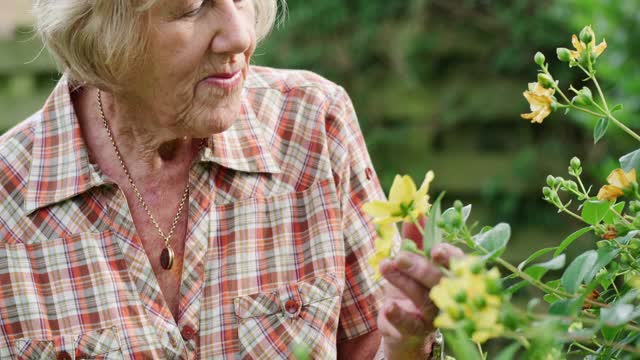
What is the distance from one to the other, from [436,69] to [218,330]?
2640 millimetres

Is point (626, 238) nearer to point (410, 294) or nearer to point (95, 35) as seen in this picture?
point (410, 294)

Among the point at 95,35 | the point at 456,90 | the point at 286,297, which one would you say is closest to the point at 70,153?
the point at 95,35

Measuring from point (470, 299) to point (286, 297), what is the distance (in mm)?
1107

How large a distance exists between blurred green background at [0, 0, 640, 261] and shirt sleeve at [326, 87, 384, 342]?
219 centimetres

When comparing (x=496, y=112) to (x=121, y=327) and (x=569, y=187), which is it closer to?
(x=121, y=327)

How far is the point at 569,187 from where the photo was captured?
1025 mm

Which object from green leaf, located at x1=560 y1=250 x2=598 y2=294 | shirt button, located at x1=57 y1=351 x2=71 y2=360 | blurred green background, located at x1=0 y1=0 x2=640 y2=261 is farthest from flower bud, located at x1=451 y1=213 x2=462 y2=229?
blurred green background, located at x1=0 y1=0 x2=640 y2=261

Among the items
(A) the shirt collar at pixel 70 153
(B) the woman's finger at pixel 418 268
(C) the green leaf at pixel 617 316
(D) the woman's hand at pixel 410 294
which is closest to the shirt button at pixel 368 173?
(A) the shirt collar at pixel 70 153

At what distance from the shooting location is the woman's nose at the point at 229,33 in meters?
1.59

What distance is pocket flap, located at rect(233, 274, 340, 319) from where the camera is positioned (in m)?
1.76

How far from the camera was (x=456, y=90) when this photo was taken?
13.7 ft

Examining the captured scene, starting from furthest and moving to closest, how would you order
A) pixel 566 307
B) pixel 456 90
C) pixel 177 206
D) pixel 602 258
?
pixel 456 90 < pixel 177 206 < pixel 602 258 < pixel 566 307

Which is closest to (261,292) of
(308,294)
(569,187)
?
(308,294)

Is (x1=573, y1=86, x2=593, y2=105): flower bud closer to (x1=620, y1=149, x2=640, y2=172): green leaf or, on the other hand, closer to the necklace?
(x1=620, y1=149, x2=640, y2=172): green leaf
